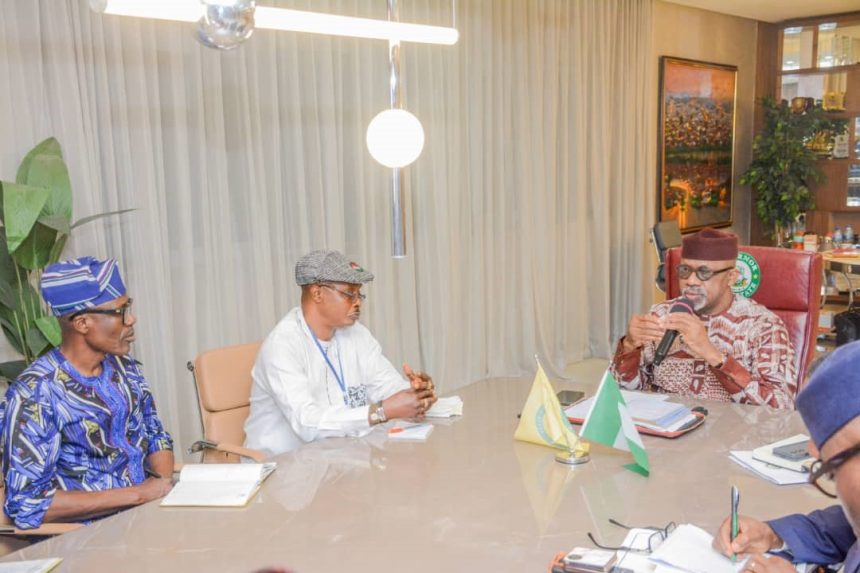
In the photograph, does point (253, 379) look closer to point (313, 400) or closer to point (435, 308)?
point (313, 400)

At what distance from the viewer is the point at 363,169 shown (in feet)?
14.9

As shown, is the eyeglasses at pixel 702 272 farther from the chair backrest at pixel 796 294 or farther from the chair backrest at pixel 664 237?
the chair backrest at pixel 664 237

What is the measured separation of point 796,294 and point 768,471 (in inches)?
49.9

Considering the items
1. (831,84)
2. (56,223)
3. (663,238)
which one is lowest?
(663,238)

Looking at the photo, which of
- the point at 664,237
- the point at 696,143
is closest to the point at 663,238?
the point at 664,237

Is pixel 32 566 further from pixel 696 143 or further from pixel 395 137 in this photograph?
pixel 696 143

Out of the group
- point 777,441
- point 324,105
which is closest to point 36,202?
point 324,105

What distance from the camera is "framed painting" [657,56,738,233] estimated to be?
7.05m

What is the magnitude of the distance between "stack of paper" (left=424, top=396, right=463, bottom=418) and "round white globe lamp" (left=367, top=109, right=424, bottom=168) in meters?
0.82

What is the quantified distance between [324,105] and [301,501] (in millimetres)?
2720

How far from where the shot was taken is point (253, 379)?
2828 millimetres

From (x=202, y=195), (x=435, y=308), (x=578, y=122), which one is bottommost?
(x=435, y=308)

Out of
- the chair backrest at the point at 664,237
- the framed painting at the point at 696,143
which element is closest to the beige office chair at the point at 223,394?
the chair backrest at the point at 664,237

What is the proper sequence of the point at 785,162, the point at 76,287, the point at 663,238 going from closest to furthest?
the point at 76,287
the point at 663,238
the point at 785,162
